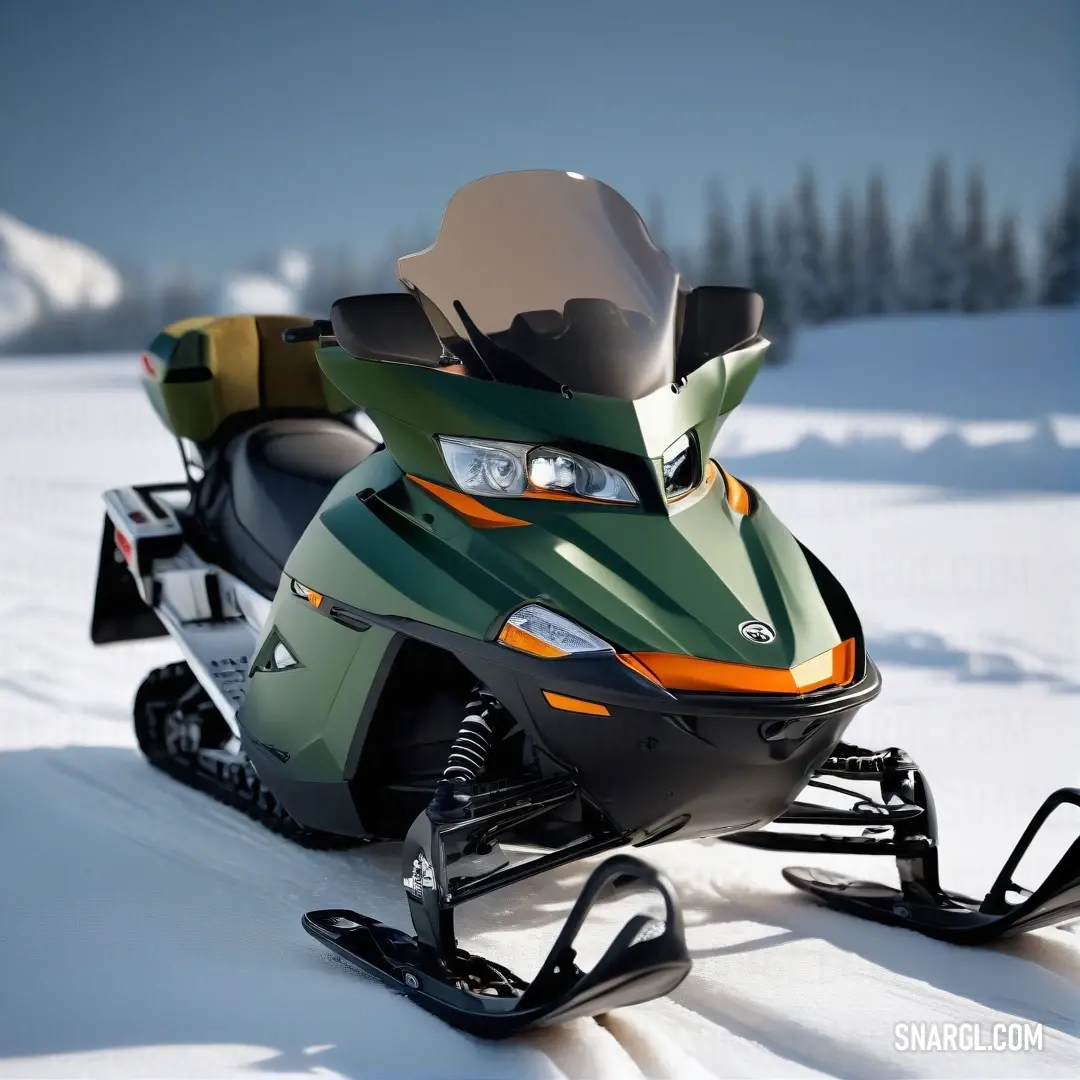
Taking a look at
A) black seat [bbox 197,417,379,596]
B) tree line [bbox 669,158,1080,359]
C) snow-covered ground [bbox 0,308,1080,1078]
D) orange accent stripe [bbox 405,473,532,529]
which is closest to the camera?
snow-covered ground [bbox 0,308,1080,1078]

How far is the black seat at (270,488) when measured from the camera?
3998 mm

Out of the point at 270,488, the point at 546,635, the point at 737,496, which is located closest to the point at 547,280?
the point at 737,496

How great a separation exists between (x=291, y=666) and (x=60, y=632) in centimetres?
336

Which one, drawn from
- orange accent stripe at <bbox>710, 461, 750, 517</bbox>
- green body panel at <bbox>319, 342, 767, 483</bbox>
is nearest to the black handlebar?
green body panel at <bbox>319, 342, 767, 483</bbox>

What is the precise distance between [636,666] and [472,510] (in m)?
0.51

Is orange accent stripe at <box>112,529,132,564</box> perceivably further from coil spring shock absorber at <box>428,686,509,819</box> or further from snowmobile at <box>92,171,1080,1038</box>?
coil spring shock absorber at <box>428,686,509,819</box>

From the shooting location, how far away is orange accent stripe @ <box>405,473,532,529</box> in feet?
8.95

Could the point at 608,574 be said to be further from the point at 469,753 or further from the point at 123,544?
the point at 123,544

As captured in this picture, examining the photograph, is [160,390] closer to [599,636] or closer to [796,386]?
[599,636]

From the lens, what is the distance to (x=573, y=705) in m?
2.55

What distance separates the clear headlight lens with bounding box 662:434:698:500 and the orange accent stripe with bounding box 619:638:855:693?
16.7 inches

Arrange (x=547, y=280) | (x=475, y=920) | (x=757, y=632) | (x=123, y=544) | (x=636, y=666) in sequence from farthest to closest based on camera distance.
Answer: (x=123, y=544) → (x=475, y=920) → (x=547, y=280) → (x=757, y=632) → (x=636, y=666)

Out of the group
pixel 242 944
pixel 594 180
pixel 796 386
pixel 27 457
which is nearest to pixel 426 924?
pixel 242 944

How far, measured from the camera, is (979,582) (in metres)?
7.29
